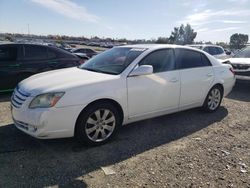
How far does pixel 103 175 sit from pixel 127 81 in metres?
1.58

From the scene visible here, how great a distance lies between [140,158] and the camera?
3.70m

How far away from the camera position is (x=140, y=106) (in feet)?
14.5

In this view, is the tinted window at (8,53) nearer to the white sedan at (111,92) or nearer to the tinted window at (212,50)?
the white sedan at (111,92)

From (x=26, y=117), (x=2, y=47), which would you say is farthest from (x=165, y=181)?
(x=2, y=47)

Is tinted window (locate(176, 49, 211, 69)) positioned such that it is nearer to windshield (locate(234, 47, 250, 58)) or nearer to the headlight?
the headlight

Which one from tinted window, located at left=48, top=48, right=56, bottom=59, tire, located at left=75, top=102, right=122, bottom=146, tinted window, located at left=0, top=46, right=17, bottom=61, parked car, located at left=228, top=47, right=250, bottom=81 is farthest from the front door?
parked car, located at left=228, top=47, right=250, bottom=81

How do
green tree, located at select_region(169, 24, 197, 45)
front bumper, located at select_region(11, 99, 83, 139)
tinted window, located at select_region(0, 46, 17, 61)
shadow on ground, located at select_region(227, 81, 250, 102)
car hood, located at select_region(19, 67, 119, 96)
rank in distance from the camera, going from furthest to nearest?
green tree, located at select_region(169, 24, 197, 45) → shadow on ground, located at select_region(227, 81, 250, 102) → tinted window, located at select_region(0, 46, 17, 61) → car hood, located at select_region(19, 67, 119, 96) → front bumper, located at select_region(11, 99, 83, 139)

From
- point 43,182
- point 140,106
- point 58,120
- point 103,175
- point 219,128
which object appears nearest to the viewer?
point 43,182

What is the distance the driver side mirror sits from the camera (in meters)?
4.25

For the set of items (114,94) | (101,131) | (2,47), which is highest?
(2,47)

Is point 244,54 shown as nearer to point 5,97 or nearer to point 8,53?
point 8,53

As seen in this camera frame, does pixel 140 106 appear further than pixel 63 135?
Yes

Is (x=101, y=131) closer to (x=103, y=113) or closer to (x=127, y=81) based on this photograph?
(x=103, y=113)

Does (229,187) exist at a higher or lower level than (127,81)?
lower
